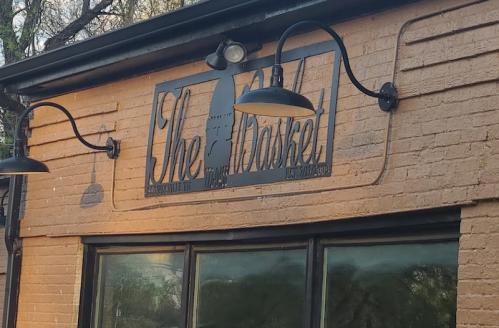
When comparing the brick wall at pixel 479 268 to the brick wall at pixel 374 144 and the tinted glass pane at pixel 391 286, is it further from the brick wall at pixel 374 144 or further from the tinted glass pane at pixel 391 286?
the tinted glass pane at pixel 391 286

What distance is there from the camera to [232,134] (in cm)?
704

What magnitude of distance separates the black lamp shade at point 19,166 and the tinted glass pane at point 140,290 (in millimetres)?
1121

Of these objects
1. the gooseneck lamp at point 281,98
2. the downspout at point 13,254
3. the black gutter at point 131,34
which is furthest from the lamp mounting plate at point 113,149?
the gooseneck lamp at point 281,98

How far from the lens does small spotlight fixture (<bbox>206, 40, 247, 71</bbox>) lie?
680cm

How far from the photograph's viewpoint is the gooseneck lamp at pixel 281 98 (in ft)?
17.4

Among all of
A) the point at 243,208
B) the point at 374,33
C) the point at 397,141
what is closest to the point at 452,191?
the point at 397,141

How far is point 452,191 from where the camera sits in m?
5.32

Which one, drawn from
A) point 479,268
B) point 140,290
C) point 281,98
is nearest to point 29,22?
point 140,290

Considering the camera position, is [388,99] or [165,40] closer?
[388,99]

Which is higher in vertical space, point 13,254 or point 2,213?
point 2,213

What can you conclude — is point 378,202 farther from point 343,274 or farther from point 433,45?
point 433,45

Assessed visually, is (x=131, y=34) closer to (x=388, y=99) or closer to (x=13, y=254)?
(x=388, y=99)

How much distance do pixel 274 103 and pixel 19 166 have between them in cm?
312

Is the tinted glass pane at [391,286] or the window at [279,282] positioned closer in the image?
the tinted glass pane at [391,286]
